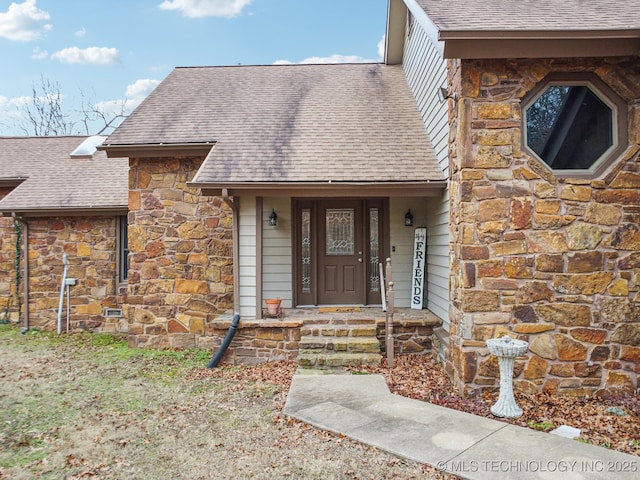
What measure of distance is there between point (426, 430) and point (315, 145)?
453 centimetres

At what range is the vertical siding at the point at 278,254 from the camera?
7.34 m

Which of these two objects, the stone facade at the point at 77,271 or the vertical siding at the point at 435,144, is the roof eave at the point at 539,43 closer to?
the vertical siding at the point at 435,144

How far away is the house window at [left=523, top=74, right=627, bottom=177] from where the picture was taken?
15.5 feet

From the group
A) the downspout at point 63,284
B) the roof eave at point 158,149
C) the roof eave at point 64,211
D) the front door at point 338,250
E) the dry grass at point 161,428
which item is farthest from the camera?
the downspout at point 63,284

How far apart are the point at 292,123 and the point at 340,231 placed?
2.02 metres

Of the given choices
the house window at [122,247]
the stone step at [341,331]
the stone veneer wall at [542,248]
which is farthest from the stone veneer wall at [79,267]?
the stone veneer wall at [542,248]

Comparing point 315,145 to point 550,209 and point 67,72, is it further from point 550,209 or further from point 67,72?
point 67,72

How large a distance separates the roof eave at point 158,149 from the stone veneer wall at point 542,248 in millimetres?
4182

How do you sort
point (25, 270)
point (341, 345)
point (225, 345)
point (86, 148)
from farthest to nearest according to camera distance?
point (86, 148) → point (25, 270) → point (225, 345) → point (341, 345)

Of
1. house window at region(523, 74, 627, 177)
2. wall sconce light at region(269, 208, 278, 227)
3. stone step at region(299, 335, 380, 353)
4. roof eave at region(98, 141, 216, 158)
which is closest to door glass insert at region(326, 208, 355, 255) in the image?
wall sconce light at region(269, 208, 278, 227)

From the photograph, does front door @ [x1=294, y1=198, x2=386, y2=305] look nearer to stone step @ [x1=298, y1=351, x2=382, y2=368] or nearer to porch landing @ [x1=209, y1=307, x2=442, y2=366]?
porch landing @ [x1=209, y1=307, x2=442, y2=366]

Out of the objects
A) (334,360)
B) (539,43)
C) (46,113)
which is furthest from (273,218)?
(46,113)

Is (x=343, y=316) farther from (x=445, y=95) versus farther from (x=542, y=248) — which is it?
(x=445, y=95)

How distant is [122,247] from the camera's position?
8.74m
